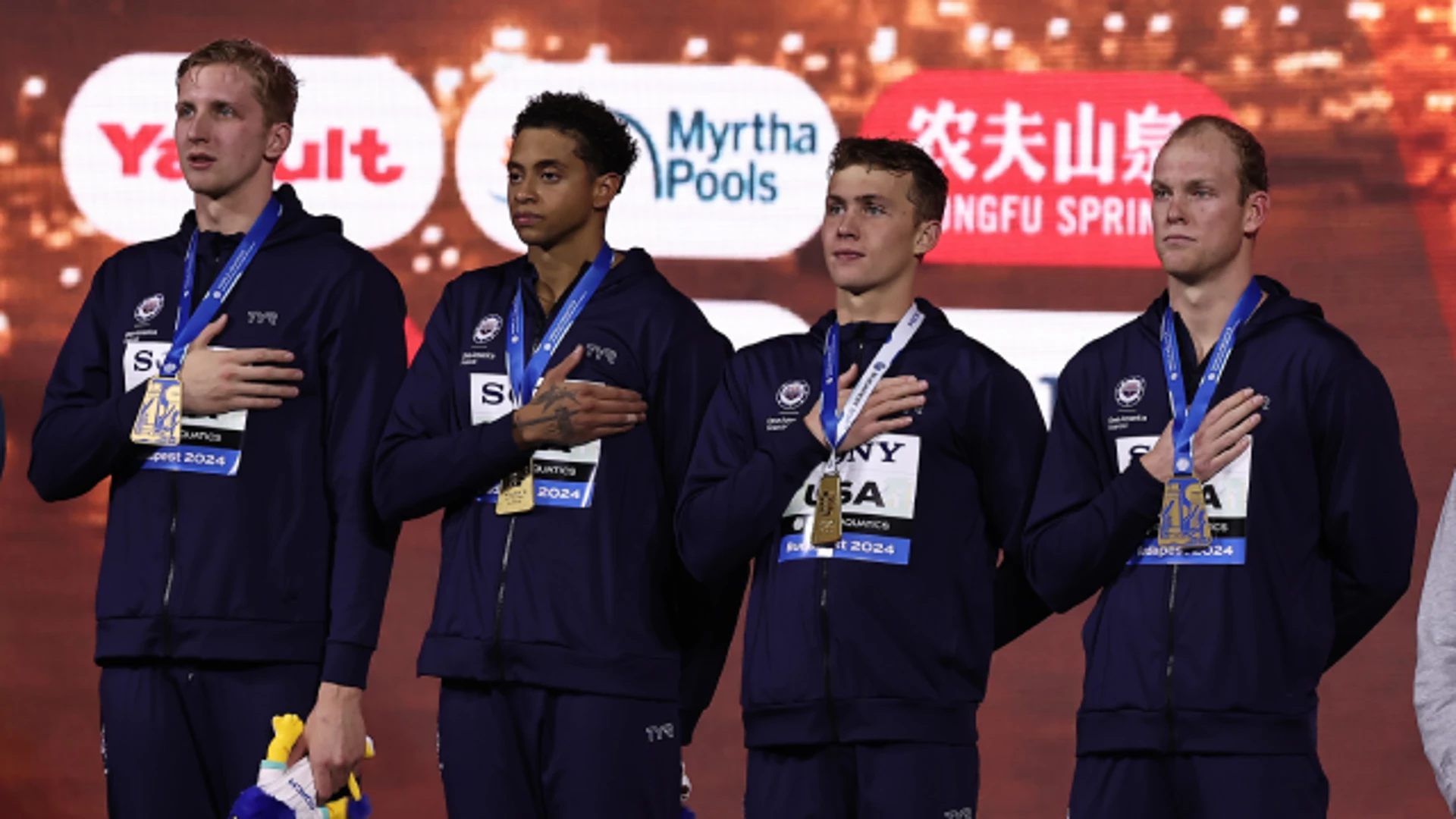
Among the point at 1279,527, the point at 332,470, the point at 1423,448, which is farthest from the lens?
the point at 1423,448

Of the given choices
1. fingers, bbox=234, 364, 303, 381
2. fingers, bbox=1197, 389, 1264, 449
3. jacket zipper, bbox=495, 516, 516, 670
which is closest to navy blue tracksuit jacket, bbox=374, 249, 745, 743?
jacket zipper, bbox=495, 516, 516, 670

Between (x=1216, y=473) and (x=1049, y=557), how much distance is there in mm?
322

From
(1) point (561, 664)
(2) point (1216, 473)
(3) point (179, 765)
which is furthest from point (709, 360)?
(3) point (179, 765)

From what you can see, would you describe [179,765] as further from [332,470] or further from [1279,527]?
[1279,527]

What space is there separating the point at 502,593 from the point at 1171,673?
1.16 metres

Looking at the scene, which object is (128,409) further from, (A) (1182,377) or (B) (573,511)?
(A) (1182,377)

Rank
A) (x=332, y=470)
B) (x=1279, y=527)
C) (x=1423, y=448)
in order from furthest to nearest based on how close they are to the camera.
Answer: (x=1423, y=448)
(x=332, y=470)
(x=1279, y=527)

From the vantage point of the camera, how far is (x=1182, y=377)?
3564 mm

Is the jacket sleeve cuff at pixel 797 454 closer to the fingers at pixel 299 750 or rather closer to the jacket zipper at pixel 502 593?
the jacket zipper at pixel 502 593

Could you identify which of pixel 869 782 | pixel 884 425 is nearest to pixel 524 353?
pixel 884 425

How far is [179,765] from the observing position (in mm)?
3516

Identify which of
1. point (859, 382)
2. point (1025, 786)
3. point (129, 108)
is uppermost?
point (129, 108)

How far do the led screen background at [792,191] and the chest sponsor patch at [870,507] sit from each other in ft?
6.37

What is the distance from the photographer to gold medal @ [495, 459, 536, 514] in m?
3.55
